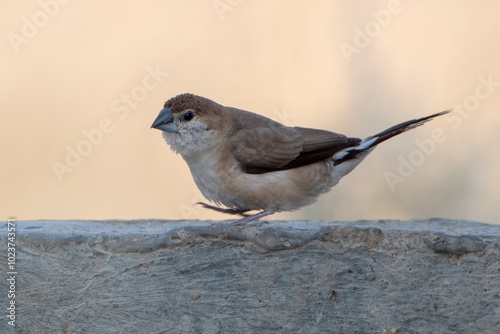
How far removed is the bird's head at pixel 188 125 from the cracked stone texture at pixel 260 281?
786mm

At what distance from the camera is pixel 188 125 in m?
5.66

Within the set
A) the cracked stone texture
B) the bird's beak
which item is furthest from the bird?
the cracked stone texture

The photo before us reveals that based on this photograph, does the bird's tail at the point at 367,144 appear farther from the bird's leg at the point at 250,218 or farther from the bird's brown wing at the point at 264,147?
the bird's leg at the point at 250,218

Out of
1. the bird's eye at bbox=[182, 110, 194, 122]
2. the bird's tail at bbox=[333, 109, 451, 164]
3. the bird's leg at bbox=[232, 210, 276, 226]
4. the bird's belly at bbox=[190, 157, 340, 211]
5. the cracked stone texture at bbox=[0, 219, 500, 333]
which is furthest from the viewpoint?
the bird's tail at bbox=[333, 109, 451, 164]

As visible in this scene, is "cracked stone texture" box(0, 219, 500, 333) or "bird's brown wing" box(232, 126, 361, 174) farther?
"bird's brown wing" box(232, 126, 361, 174)

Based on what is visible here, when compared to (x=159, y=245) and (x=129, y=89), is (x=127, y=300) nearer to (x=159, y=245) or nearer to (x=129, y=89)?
(x=159, y=245)

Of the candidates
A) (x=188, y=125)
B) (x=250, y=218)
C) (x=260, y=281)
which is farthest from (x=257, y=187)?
(x=260, y=281)

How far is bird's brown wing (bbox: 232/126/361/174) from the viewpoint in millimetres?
5688

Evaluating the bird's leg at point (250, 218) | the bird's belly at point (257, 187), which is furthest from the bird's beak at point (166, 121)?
the bird's leg at point (250, 218)

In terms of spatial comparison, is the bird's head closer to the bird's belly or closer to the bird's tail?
the bird's belly

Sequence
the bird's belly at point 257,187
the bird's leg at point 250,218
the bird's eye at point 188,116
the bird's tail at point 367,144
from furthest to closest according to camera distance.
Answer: the bird's tail at point 367,144 → the bird's eye at point 188,116 → the bird's belly at point 257,187 → the bird's leg at point 250,218

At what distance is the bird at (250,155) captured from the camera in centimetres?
557

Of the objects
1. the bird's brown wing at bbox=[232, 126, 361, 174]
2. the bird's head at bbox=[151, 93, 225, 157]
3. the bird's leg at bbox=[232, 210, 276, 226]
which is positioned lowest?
the bird's leg at bbox=[232, 210, 276, 226]

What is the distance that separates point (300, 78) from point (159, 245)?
3071 millimetres
